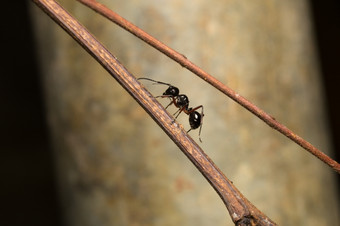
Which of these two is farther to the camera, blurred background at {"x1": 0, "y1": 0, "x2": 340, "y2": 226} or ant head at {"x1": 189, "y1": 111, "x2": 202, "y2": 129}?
blurred background at {"x1": 0, "y1": 0, "x2": 340, "y2": 226}

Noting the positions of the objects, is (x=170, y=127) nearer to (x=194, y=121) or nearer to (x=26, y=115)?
(x=194, y=121)

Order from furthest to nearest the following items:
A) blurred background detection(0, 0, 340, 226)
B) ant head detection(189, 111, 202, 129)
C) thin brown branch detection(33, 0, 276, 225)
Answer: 1. blurred background detection(0, 0, 340, 226)
2. ant head detection(189, 111, 202, 129)
3. thin brown branch detection(33, 0, 276, 225)

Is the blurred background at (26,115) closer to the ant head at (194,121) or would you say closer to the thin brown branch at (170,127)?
the ant head at (194,121)

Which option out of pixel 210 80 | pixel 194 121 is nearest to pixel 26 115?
pixel 194 121

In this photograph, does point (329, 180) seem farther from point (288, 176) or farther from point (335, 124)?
point (335, 124)

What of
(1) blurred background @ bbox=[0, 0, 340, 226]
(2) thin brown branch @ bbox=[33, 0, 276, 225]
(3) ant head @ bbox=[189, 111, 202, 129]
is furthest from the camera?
(1) blurred background @ bbox=[0, 0, 340, 226]


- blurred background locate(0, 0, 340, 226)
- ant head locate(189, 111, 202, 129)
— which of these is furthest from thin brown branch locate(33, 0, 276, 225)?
blurred background locate(0, 0, 340, 226)

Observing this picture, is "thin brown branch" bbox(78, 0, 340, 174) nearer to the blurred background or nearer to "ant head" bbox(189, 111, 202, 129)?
"ant head" bbox(189, 111, 202, 129)
